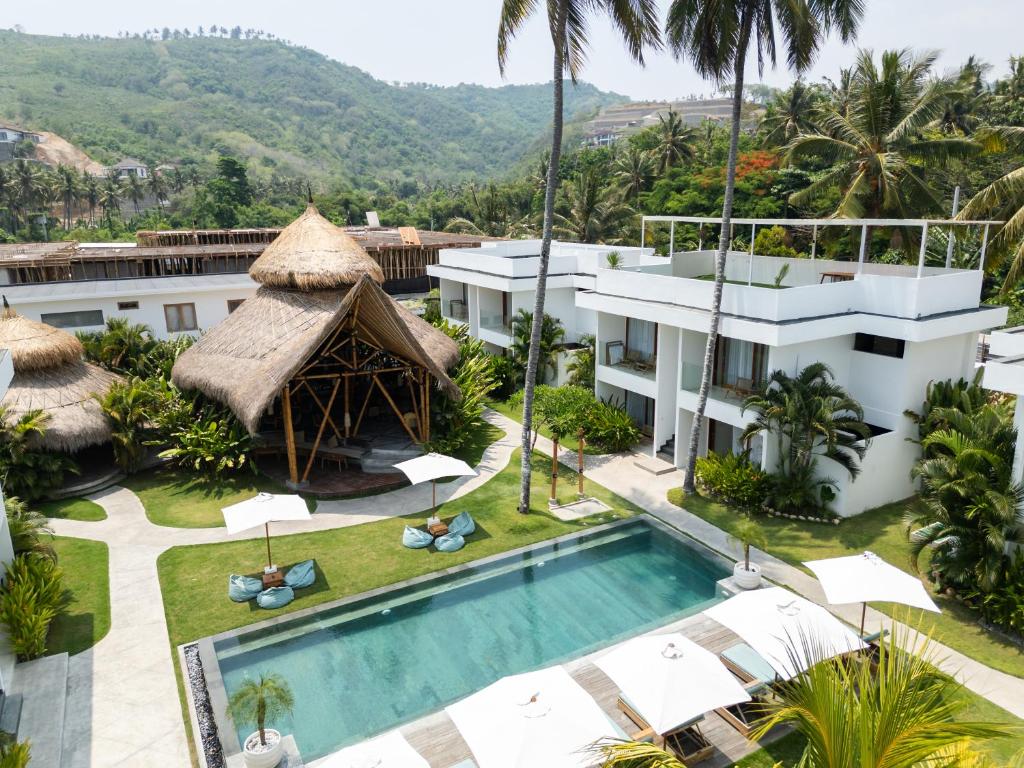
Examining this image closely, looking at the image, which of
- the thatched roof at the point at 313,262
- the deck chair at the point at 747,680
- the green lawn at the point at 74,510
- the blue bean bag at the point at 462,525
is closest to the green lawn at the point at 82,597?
the green lawn at the point at 74,510

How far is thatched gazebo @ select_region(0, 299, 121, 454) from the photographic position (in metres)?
19.3

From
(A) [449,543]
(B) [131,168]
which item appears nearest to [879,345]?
(A) [449,543]

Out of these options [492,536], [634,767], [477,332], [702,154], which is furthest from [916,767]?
[702,154]

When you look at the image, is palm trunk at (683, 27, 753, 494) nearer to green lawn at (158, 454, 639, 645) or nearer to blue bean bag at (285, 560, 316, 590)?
green lawn at (158, 454, 639, 645)

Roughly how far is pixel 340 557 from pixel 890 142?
23.3 meters

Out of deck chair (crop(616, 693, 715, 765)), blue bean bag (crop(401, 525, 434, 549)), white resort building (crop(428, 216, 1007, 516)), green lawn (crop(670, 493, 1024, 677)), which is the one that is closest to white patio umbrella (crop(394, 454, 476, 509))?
blue bean bag (crop(401, 525, 434, 549))

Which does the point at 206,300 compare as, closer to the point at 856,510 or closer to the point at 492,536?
the point at 492,536

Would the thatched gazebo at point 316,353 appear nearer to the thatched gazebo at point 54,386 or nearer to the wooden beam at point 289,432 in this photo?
the wooden beam at point 289,432

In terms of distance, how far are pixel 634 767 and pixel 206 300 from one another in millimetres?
26772

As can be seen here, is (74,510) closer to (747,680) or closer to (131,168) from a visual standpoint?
(747,680)

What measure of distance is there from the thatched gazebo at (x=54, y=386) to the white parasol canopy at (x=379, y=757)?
15.3 m

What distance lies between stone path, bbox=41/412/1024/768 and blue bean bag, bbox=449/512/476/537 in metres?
1.86

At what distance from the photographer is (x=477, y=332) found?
30.9m

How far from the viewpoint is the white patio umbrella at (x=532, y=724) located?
793cm
